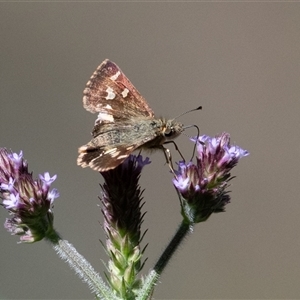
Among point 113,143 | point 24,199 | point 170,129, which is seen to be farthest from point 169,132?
point 24,199

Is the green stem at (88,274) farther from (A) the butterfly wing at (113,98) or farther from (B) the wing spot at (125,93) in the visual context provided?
(B) the wing spot at (125,93)

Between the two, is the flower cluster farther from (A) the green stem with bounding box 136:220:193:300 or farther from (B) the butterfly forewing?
(A) the green stem with bounding box 136:220:193:300

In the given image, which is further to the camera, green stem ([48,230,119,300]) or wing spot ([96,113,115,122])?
wing spot ([96,113,115,122])

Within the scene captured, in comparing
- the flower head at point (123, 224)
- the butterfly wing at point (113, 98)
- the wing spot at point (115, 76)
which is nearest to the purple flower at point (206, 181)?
the flower head at point (123, 224)

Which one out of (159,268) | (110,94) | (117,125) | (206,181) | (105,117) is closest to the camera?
(159,268)

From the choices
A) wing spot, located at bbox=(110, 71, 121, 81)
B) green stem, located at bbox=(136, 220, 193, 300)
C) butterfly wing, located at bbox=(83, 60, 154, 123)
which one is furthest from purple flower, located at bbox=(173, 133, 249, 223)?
wing spot, located at bbox=(110, 71, 121, 81)

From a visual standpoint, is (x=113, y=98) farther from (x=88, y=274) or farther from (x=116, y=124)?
(x=88, y=274)
